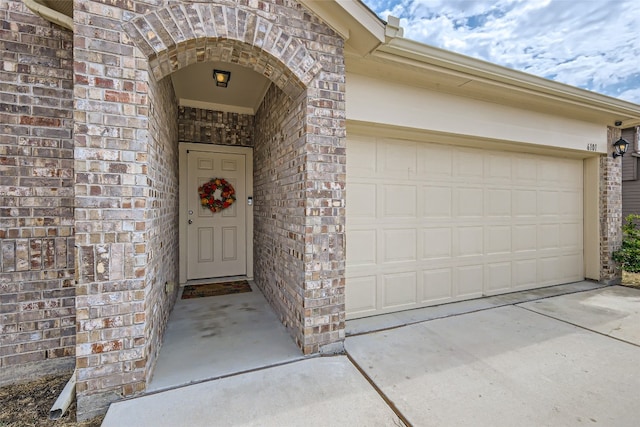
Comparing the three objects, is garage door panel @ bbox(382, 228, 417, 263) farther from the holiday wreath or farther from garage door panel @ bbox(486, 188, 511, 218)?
the holiday wreath

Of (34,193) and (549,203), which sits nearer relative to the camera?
(34,193)

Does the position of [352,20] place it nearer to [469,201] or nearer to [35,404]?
[469,201]

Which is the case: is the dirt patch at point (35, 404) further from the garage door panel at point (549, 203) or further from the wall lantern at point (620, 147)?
the wall lantern at point (620, 147)

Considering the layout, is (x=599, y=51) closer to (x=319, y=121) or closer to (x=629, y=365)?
(x=629, y=365)

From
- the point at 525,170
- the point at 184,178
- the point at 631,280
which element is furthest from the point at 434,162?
the point at 631,280

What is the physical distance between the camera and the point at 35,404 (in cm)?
175

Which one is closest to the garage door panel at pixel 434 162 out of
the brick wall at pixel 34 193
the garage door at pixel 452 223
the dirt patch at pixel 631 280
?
the garage door at pixel 452 223

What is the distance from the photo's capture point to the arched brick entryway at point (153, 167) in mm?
1644

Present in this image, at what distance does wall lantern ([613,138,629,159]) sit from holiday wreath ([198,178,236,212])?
243 inches

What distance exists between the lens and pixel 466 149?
365cm

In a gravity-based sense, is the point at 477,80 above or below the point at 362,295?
above

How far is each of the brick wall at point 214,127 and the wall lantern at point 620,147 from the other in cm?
584

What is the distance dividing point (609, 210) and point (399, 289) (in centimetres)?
401

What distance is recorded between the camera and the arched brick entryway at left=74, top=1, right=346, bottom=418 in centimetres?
164
